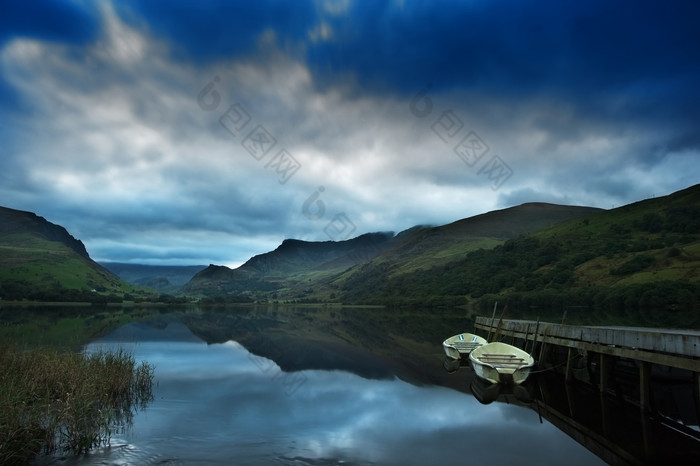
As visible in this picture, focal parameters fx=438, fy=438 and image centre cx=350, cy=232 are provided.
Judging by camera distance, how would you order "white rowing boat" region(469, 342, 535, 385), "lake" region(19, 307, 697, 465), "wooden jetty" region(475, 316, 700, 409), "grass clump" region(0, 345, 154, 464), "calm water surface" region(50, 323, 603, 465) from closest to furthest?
"grass clump" region(0, 345, 154, 464)
"calm water surface" region(50, 323, 603, 465)
"lake" region(19, 307, 697, 465)
"wooden jetty" region(475, 316, 700, 409)
"white rowing boat" region(469, 342, 535, 385)

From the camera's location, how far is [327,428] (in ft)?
60.8

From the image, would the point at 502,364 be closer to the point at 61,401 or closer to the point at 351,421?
the point at 351,421

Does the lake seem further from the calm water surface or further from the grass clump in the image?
the grass clump

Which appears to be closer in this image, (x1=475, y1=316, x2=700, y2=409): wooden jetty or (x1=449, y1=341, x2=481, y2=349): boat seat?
(x1=475, y1=316, x2=700, y2=409): wooden jetty

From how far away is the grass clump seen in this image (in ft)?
42.6

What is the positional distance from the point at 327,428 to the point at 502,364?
12.5 meters

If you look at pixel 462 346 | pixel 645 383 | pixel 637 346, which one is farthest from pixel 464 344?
pixel 637 346

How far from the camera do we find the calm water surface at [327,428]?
14750 mm

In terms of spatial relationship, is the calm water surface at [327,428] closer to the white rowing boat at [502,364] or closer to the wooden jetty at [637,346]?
the white rowing boat at [502,364]

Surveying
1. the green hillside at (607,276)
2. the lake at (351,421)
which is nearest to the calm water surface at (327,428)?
the lake at (351,421)

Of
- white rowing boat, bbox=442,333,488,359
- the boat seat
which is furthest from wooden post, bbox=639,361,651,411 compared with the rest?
the boat seat

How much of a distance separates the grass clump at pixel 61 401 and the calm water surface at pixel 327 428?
93cm

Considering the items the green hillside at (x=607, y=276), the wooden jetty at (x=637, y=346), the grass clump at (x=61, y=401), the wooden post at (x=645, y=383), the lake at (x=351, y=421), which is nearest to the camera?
the grass clump at (x=61, y=401)

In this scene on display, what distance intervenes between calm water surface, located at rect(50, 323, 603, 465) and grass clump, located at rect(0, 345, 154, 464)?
36.6 inches
